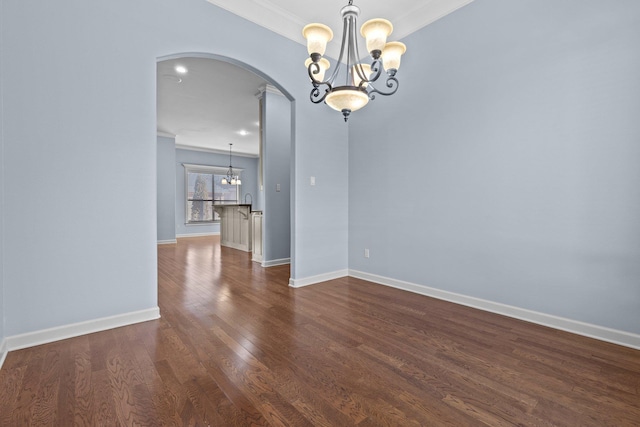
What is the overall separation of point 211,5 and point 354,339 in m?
3.34

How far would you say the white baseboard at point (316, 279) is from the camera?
11.7ft

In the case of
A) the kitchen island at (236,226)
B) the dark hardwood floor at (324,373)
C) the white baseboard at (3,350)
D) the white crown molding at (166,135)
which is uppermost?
the white crown molding at (166,135)

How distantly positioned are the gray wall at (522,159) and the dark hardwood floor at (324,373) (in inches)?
18.5

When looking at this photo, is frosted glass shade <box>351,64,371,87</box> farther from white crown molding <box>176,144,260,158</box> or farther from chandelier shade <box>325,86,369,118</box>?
white crown molding <box>176,144,260,158</box>

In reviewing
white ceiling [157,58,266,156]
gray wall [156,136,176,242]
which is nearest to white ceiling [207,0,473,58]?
white ceiling [157,58,266,156]

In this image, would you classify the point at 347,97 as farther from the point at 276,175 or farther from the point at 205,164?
the point at 205,164

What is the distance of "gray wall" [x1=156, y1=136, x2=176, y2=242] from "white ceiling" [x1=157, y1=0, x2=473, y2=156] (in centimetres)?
41

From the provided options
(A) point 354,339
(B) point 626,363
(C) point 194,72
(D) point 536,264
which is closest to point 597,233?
(D) point 536,264

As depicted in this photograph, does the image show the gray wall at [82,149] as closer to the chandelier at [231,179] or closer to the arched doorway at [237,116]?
the arched doorway at [237,116]

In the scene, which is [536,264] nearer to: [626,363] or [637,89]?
[626,363]

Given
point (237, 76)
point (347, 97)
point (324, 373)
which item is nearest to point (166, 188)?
point (237, 76)

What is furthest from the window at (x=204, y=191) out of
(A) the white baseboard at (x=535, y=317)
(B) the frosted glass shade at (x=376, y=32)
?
(B) the frosted glass shade at (x=376, y=32)

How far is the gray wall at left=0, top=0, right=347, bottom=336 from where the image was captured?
2.01 metres

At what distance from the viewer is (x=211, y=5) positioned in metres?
2.79
